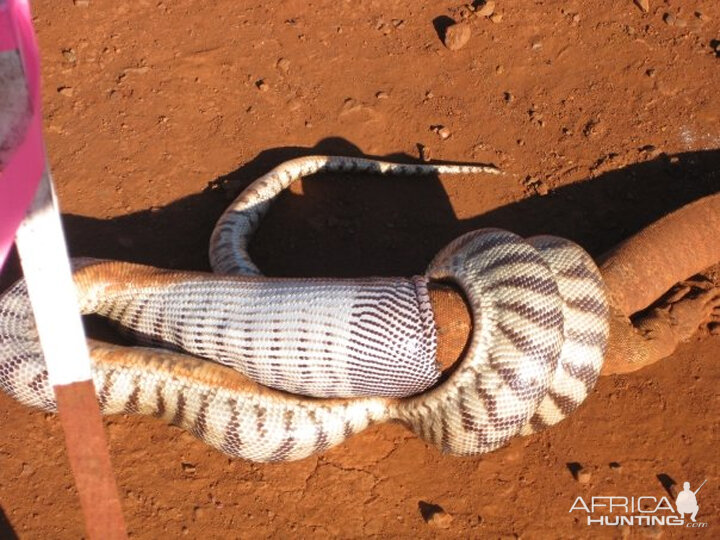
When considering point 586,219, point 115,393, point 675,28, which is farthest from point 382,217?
point 675,28

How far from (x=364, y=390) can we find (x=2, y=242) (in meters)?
2.48

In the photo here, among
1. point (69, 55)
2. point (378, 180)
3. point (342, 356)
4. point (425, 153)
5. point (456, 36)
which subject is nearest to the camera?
point (342, 356)

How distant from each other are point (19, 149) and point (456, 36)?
493 cm

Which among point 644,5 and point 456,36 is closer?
point 456,36

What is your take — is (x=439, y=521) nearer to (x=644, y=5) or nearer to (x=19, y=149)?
(x=19, y=149)

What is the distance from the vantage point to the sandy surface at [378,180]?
4461 millimetres

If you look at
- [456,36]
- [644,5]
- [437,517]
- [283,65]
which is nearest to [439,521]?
[437,517]

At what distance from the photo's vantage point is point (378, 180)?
5.84 meters

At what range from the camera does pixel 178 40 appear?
257 inches

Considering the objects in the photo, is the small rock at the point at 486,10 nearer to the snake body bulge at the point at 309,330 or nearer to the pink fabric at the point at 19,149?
the snake body bulge at the point at 309,330

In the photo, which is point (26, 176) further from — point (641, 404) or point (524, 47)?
point (524, 47)

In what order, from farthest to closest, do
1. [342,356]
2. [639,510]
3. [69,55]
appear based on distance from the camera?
[69,55], [639,510], [342,356]

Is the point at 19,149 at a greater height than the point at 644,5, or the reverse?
the point at 19,149

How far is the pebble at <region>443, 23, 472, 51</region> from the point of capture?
654 cm
